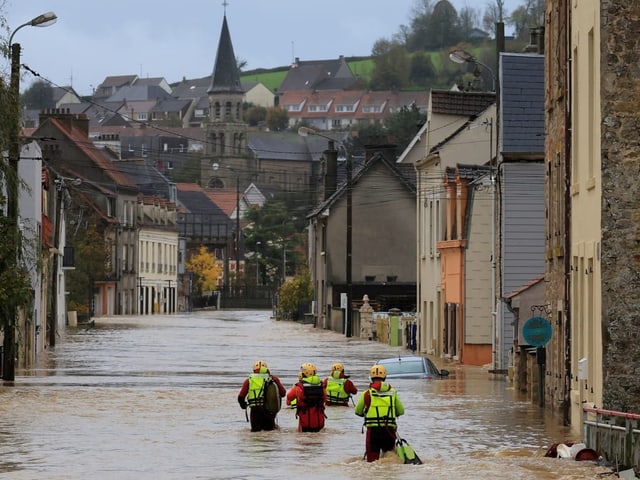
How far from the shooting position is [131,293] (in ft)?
405

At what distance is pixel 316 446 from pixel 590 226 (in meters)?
5.20

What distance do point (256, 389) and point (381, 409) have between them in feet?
16.6

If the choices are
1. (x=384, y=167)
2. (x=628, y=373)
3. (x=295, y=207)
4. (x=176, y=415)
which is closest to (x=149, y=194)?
(x=295, y=207)

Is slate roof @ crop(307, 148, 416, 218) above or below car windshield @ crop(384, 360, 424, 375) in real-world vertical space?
above

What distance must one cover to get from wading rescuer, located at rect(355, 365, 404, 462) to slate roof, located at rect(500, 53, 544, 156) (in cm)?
2226

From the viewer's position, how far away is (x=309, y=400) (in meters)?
27.2

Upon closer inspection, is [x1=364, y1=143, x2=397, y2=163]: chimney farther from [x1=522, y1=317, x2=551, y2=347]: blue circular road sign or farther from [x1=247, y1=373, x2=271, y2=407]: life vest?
[x1=247, y1=373, x2=271, y2=407]: life vest

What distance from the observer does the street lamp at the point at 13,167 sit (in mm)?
37125

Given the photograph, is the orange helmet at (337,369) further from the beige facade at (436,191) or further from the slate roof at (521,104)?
the beige facade at (436,191)

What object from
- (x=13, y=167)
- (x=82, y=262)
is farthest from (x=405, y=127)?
(x=13, y=167)

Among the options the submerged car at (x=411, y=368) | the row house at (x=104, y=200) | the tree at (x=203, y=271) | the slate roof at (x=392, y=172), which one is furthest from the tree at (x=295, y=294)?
the submerged car at (x=411, y=368)

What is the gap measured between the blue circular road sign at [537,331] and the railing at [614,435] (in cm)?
780

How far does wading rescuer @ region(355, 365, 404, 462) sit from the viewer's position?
22234mm

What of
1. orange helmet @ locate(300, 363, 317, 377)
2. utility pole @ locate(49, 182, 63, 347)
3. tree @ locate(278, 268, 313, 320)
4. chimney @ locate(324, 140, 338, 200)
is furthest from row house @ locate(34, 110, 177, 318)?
orange helmet @ locate(300, 363, 317, 377)
